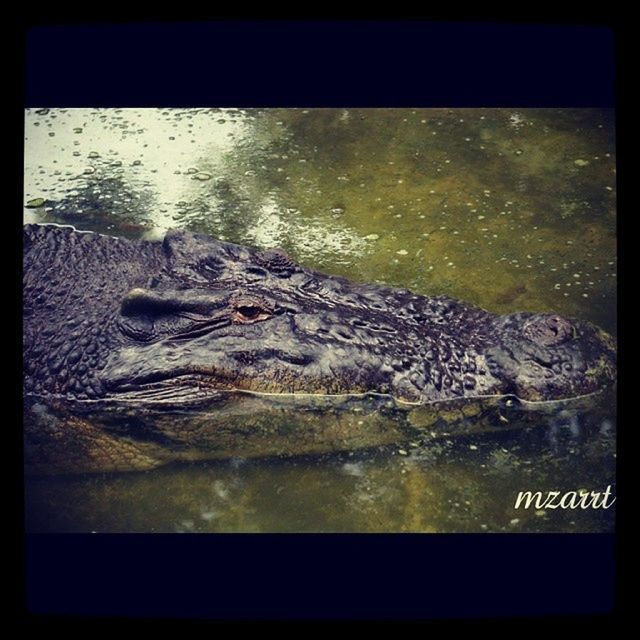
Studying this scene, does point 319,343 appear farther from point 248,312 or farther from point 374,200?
point 374,200

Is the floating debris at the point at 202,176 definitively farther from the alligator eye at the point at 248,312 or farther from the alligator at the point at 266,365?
the alligator eye at the point at 248,312

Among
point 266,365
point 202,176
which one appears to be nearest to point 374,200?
point 202,176

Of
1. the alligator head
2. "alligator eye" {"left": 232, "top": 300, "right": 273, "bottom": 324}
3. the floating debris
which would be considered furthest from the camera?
the floating debris

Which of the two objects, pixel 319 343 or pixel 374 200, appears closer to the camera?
pixel 319 343

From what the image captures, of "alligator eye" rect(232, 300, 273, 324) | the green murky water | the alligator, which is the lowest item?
the alligator

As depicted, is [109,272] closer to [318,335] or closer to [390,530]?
[318,335]

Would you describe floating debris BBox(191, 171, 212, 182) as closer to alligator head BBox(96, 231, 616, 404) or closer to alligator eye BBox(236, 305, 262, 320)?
alligator head BBox(96, 231, 616, 404)

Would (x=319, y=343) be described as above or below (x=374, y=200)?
below

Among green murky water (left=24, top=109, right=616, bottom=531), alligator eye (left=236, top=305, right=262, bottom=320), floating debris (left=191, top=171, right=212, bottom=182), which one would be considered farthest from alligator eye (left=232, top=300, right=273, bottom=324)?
floating debris (left=191, top=171, right=212, bottom=182)
